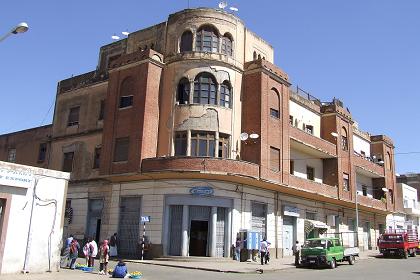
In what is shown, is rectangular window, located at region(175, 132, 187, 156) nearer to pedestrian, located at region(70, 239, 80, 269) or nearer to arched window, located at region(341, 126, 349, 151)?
pedestrian, located at region(70, 239, 80, 269)

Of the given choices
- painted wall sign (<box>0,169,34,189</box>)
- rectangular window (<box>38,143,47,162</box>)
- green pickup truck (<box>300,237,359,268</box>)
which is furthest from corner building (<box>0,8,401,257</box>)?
painted wall sign (<box>0,169,34,189</box>)

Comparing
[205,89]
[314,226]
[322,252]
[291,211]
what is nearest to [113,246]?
[205,89]

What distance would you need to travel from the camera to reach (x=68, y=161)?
35531 mm

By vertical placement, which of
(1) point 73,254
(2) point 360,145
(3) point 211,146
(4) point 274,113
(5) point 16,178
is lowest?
(1) point 73,254

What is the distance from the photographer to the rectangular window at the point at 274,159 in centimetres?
3091

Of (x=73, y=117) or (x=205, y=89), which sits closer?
(x=205, y=89)

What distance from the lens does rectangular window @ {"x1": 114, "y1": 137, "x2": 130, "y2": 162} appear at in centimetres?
3017

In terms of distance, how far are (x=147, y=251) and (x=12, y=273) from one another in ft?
37.4

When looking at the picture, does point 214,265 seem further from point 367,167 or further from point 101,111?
point 367,167

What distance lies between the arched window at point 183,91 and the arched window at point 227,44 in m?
3.49

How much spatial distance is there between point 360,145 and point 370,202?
7.37 m

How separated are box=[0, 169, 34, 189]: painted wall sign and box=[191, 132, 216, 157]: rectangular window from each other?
40.2 ft

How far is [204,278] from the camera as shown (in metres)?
18.4

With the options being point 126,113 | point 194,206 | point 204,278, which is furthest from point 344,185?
point 204,278
